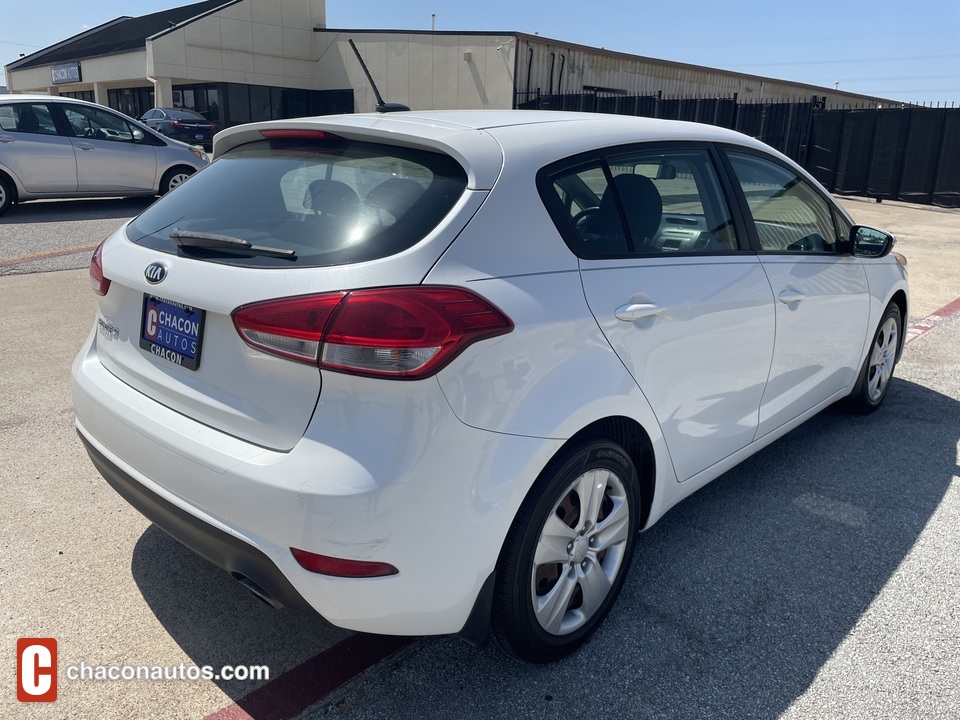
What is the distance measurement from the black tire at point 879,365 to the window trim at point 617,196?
170 centimetres

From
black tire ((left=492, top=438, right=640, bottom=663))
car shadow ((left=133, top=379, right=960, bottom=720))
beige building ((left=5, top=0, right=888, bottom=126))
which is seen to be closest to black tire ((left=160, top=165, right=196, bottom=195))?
car shadow ((left=133, top=379, right=960, bottom=720))

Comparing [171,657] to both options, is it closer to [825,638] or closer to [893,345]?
[825,638]

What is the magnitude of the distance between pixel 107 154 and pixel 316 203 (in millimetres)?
10861

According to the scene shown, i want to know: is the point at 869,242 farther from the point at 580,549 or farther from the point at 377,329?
the point at 377,329

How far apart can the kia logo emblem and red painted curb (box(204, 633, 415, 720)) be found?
130 cm

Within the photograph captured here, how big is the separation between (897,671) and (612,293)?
155cm

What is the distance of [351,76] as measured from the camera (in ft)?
106

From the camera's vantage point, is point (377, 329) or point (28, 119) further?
point (28, 119)

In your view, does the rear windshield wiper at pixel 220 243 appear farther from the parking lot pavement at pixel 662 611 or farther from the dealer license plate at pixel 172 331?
the parking lot pavement at pixel 662 611

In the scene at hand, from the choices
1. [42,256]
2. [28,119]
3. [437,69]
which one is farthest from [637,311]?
[437,69]

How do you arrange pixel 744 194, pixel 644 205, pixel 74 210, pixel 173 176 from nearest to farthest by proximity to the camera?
pixel 644 205, pixel 744 194, pixel 74 210, pixel 173 176

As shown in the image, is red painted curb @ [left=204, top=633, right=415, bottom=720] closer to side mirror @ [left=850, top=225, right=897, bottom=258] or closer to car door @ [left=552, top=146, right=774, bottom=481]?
car door @ [left=552, top=146, right=774, bottom=481]

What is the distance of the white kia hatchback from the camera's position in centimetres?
198

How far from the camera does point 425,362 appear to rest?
197 centimetres
